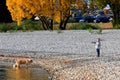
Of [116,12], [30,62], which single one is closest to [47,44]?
[30,62]

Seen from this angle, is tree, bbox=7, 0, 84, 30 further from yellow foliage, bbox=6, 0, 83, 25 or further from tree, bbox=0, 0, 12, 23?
tree, bbox=0, 0, 12, 23

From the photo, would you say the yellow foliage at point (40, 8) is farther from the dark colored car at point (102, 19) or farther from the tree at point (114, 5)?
the dark colored car at point (102, 19)

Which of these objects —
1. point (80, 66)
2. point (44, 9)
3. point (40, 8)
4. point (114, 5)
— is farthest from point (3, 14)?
point (80, 66)

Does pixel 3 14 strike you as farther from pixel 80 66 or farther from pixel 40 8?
pixel 80 66

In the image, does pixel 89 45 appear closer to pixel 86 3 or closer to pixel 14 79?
pixel 14 79

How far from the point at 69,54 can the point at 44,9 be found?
24065 millimetres

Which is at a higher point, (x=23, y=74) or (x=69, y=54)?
(x=23, y=74)

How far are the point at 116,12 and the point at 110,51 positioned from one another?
1084 inches

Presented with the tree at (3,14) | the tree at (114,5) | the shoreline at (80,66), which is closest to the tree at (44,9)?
the tree at (114,5)

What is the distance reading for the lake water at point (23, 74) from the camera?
1909 centimetres

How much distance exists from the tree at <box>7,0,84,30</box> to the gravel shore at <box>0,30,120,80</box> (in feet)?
37.2

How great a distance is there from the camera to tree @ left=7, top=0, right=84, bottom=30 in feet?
166

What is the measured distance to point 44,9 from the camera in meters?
50.7

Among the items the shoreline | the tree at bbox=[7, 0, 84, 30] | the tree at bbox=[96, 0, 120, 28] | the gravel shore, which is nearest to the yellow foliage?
the tree at bbox=[7, 0, 84, 30]
